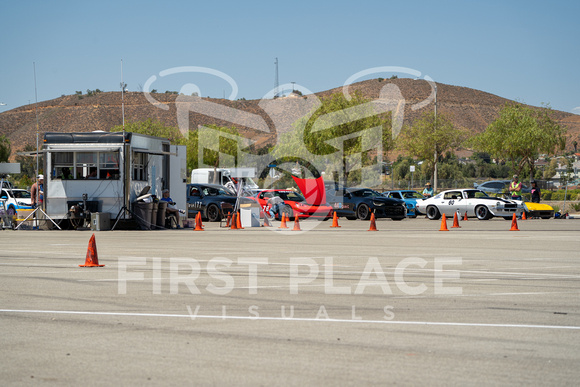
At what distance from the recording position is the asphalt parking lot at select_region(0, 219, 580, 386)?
5676 mm

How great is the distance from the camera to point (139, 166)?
1063 inches

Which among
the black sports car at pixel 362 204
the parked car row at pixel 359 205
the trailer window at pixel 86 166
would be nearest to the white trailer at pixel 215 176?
the parked car row at pixel 359 205

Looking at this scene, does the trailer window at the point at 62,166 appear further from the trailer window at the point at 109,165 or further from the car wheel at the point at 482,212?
the car wheel at the point at 482,212

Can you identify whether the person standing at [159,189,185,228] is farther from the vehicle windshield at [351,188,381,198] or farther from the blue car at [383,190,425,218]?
the blue car at [383,190,425,218]

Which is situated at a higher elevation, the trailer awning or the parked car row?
the trailer awning

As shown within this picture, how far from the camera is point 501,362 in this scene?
5922mm

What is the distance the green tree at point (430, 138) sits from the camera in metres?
56.4

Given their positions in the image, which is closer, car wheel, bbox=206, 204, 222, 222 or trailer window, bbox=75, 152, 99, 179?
trailer window, bbox=75, 152, 99, 179

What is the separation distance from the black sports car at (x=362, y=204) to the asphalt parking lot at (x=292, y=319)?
17109 mm

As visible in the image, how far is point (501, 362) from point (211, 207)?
26481mm

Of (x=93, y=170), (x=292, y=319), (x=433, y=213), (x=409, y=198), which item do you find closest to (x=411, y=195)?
(x=409, y=198)

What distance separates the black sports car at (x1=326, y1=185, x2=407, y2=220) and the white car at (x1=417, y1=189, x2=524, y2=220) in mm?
1371

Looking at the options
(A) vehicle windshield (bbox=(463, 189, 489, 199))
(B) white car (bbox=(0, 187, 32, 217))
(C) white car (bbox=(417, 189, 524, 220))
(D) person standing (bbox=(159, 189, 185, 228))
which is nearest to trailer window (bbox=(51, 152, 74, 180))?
(D) person standing (bbox=(159, 189, 185, 228))

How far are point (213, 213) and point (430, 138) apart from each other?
28.8 metres
